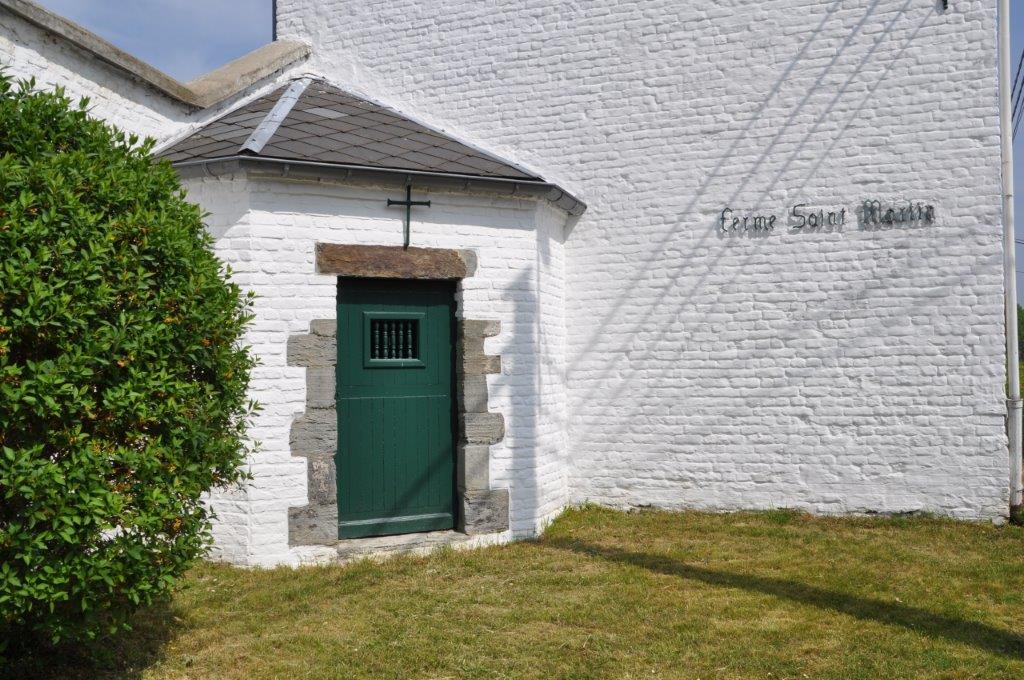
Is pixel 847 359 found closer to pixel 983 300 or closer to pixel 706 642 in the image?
pixel 983 300

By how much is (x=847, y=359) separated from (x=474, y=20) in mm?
5029

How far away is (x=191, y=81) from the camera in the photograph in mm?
7898

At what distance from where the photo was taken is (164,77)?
23.4 ft

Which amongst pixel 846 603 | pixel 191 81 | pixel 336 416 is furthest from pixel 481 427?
pixel 191 81

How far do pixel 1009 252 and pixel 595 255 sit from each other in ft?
11.8

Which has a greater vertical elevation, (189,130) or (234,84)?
(234,84)

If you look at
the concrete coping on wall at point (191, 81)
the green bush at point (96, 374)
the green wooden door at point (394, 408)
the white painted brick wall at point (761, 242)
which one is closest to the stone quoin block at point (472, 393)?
the green wooden door at point (394, 408)

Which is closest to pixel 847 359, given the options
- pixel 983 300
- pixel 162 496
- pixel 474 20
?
pixel 983 300

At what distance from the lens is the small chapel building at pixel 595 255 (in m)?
6.18

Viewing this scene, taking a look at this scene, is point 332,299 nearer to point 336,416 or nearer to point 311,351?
point 311,351

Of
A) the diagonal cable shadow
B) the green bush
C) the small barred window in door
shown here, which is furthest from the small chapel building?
the green bush

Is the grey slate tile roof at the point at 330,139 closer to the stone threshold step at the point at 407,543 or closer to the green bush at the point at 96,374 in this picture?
the green bush at the point at 96,374

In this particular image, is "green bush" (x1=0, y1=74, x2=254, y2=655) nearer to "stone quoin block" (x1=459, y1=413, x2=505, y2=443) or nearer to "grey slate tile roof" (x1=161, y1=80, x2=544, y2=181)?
A: "grey slate tile roof" (x1=161, y1=80, x2=544, y2=181)

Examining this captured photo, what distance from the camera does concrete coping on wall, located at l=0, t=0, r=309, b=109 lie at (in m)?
6.17
